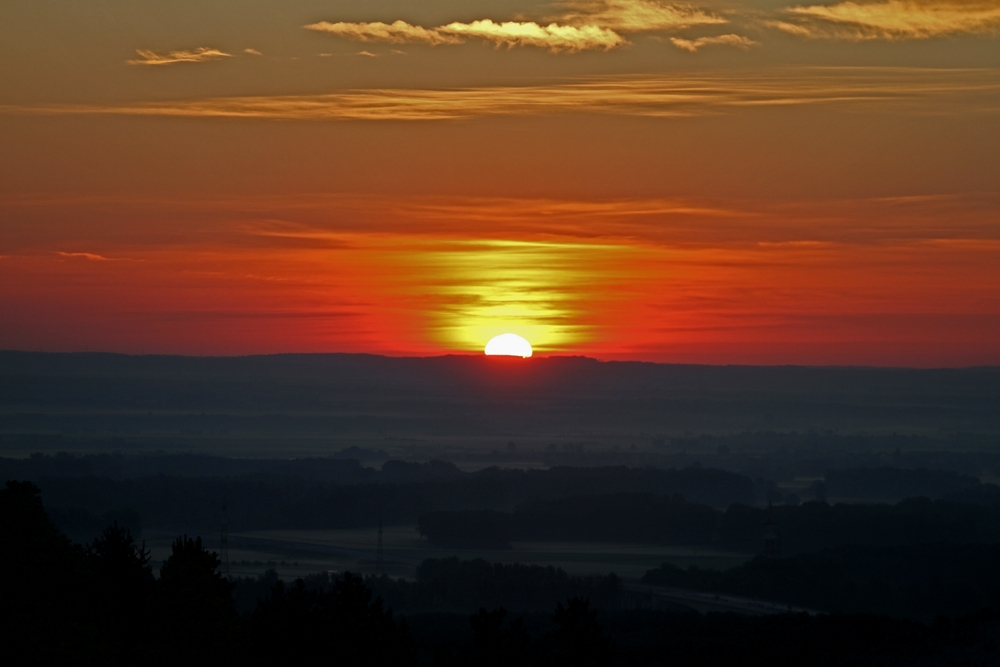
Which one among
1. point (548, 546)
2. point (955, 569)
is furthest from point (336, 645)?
point (548, 546)

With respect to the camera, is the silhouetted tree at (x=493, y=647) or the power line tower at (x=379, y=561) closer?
the silhouetted tree at (x=493, y=647)

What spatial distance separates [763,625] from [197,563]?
27.1 metres

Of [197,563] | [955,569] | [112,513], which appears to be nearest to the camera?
[197,563]

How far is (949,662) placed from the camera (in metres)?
37.0

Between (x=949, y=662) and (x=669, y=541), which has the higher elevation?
(x=669, y=541)

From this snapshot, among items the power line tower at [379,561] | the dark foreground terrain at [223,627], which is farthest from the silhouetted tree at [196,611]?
the power line tower at [379,561]

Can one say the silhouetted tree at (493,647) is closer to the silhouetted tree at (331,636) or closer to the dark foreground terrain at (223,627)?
the dark foreground terrain at (223,627)

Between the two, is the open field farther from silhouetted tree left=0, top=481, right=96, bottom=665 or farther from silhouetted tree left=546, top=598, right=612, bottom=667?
silhouetted tree left=0, top=481, right=96, bottom=665

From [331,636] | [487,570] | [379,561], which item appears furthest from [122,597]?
[379,561]

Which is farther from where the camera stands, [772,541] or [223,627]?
[772,541]

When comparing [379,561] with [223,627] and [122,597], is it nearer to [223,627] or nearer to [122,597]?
[122,597]

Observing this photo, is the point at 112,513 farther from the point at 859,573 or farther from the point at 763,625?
the point at 763,625

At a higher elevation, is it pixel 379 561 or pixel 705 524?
pixel 705 524

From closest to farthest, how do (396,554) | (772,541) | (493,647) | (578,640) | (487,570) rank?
1. (493,647)
2. (578,640)
3. (487,570)
4. (396,554)
5. (772,541)
